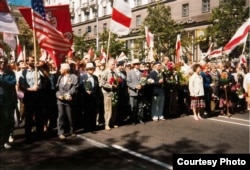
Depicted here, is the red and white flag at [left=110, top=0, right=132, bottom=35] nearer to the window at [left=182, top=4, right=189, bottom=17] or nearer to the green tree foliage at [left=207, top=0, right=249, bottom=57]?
the green tree foliage at [left=207, top=0, right=249, bottom=57]

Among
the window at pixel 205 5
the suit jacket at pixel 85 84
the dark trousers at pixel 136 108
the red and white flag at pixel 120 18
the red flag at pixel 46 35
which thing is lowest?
the dark trousers at pixel 136 108

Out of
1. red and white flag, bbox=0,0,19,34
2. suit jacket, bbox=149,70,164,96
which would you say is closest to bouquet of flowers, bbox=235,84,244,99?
suit jacket, bbox=149,70,164,96

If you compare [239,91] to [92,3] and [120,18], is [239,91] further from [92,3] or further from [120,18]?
[92,3]

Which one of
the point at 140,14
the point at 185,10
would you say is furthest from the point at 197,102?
the point at 140,14

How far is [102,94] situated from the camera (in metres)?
11.0

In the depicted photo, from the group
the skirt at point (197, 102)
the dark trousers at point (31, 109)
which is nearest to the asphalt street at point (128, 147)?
the dark trousers at point (31, 109)

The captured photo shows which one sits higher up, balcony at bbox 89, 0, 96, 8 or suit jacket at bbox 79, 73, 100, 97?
balcony at bbox 89, 0, 96, 8

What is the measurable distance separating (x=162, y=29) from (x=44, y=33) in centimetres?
3061

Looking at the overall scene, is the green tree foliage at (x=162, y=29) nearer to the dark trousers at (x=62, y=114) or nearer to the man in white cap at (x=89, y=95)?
the man in white cap at (x=89, y=95)

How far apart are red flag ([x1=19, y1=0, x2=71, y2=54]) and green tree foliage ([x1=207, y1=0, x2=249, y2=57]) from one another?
23768mm

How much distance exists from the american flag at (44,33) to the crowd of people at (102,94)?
1.49ft

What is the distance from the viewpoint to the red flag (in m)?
9.12

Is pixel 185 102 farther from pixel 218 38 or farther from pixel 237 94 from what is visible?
pixel 218 38

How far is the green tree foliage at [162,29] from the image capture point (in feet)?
128
